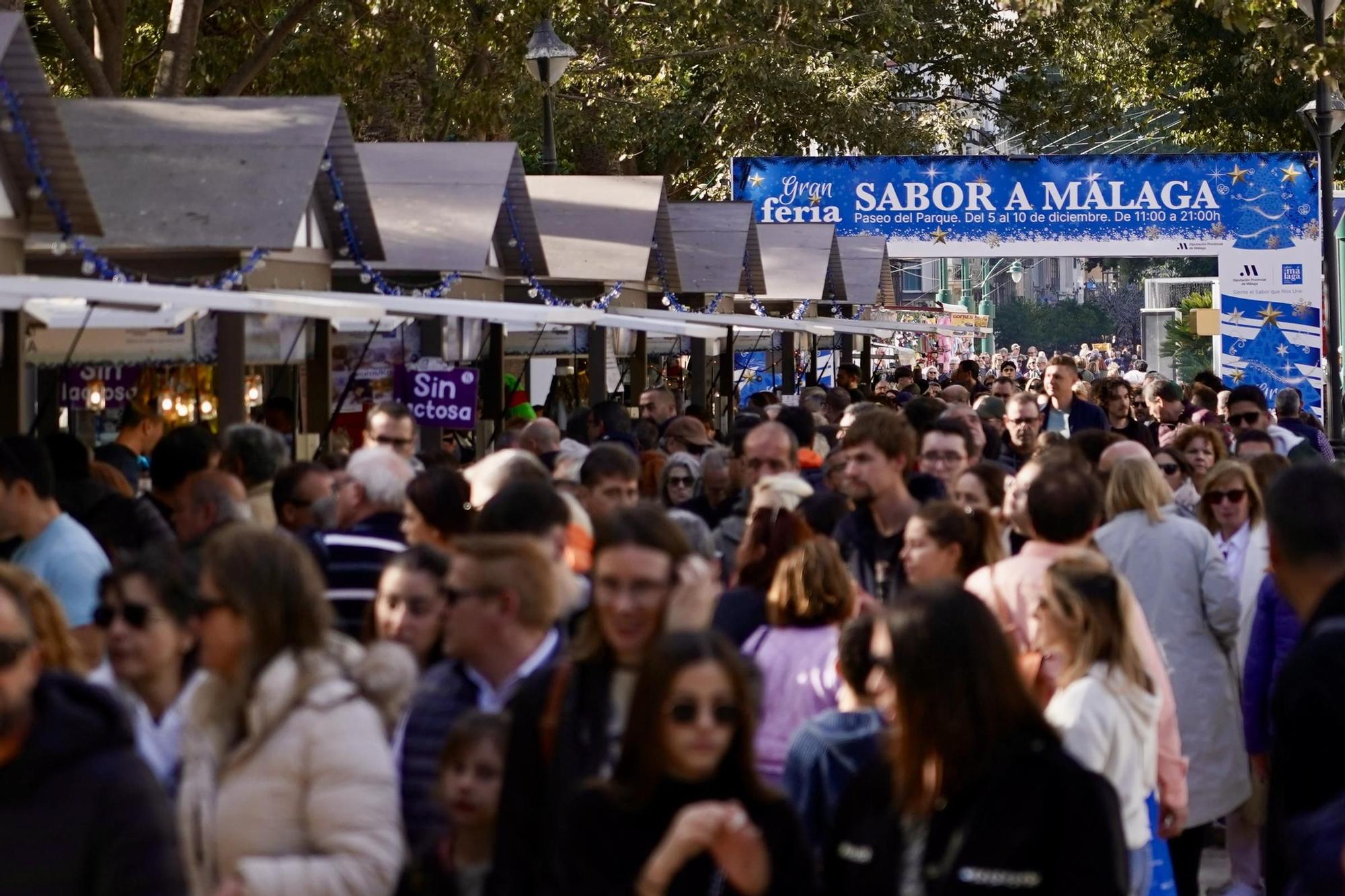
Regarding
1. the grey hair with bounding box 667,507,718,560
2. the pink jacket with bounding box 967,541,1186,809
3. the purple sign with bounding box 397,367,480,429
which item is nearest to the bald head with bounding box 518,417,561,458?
the purple sign with bounding box 397,367,480,429

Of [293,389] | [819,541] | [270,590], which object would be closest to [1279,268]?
[293,389]

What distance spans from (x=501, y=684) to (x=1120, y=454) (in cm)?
474

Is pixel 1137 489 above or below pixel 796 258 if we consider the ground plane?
below

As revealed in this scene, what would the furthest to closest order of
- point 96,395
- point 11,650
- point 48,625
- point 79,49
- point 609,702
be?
1. point 79,49
2. point 96,395
3. point 48,625
4. point 609,702
5. point 11,650

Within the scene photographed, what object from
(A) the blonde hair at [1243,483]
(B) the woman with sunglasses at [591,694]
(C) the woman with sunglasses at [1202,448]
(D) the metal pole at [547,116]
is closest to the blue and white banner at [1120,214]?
(D) the metal pole at [547,116]

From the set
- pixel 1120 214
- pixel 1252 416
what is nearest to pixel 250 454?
pixel 1252 416

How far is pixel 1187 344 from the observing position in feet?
176

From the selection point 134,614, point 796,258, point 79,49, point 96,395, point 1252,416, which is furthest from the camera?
point 796,258

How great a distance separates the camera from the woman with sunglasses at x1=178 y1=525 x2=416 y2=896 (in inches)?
163

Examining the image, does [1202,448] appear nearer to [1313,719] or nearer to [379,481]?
[379,481]

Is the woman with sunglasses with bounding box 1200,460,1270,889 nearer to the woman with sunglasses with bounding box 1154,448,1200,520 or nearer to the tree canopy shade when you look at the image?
the woman with sunglasses with bounding box 1154,448,1200,520

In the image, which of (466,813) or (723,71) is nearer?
(466,813)

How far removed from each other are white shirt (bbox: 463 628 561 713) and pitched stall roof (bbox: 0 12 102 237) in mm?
8674

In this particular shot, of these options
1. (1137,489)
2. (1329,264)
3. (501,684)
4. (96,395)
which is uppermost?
(1329,264)
